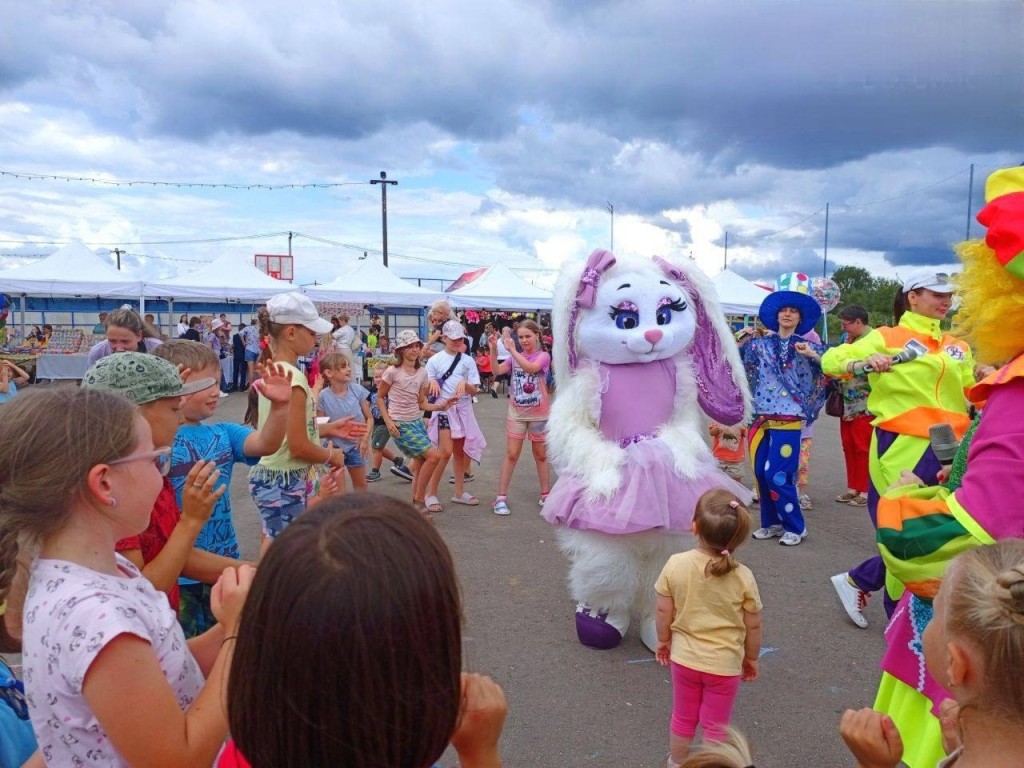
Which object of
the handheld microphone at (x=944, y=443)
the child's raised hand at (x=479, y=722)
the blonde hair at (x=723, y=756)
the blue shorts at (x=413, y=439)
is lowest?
the blue shorts at (x=413, y=439)

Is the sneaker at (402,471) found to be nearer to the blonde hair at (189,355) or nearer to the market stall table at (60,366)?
the blonde hair at (189,355)

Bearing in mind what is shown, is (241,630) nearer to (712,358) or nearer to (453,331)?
(712,358)

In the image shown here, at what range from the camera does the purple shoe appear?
142 inches

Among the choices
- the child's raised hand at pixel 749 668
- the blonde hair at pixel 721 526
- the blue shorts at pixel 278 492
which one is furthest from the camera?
the blue shorts at pixel 278 492

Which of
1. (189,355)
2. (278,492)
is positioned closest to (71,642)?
(189,355)

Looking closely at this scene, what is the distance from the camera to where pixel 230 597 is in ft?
4.22

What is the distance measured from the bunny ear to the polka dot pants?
48.7 inches

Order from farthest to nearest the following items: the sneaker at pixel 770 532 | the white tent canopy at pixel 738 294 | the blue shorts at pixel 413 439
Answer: the white tent canopy at pixel 738 294
the blue shorts at pixel 413 439
the sneaker at pixel 770 532

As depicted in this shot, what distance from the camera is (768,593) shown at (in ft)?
14.4

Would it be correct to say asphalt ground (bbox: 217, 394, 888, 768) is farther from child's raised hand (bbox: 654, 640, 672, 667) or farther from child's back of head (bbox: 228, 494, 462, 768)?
child's back of head (bbox: 228, 494, 462, 768)

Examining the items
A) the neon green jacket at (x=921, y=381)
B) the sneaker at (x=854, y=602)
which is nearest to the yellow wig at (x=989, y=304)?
the neon green jacket at (x=921, y=381)

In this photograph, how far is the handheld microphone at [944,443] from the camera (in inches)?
81.5

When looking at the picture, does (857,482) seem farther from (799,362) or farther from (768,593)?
(768,593)

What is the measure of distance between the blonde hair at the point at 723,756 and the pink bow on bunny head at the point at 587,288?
292 cm
